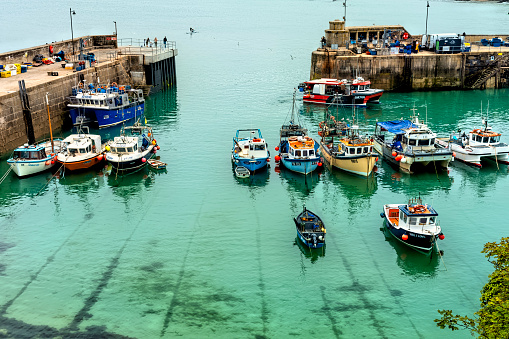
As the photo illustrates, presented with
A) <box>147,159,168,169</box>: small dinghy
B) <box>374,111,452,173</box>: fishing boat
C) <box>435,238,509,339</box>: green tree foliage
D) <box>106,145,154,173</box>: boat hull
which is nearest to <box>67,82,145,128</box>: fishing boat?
<box>147,159,168,169</box>: small dinghy

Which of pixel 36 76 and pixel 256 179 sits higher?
pixel 36 76

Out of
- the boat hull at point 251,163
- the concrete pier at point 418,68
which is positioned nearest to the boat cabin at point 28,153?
the boat hull at point 251,163

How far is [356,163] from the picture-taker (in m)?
47.0

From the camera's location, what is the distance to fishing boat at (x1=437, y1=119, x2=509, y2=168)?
49125 millimetres

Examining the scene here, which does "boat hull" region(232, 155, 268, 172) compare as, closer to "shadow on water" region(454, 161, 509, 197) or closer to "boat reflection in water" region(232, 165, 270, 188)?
"boat reflection in water" region(232, 165, 270, 188)

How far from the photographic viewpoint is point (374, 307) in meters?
29.2

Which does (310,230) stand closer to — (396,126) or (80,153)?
(396,126)

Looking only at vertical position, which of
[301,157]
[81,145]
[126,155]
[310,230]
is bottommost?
[310,230]

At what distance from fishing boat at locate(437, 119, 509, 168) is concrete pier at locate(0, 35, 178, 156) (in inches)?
1498

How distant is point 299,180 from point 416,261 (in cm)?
1482

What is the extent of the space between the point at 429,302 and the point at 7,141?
39.4 meters

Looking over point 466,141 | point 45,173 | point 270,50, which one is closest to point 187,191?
point 45,173

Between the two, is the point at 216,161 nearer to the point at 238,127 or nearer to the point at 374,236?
the point at 238,127

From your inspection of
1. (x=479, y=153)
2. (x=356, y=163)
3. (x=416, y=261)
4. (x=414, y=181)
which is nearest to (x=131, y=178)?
(x=356, y=163)
